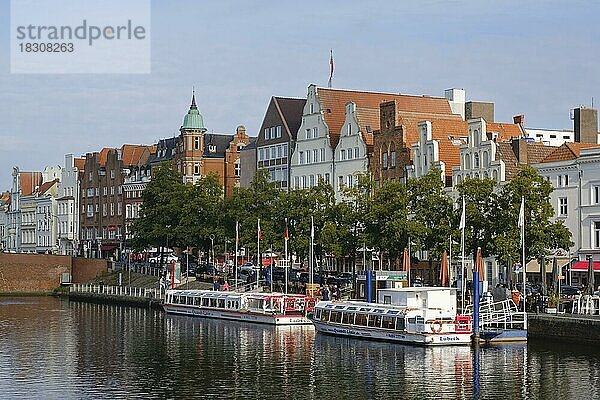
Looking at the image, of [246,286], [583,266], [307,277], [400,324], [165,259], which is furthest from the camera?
[165,259]

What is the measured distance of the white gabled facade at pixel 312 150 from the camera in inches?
4889

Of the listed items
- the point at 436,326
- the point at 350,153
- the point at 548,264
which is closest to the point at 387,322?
the point at 436,326

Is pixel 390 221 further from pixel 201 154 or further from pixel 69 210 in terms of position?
pixel 69 210

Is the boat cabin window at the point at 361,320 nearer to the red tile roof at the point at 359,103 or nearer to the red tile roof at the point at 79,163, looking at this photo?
the red tile roof at the point at 359,103

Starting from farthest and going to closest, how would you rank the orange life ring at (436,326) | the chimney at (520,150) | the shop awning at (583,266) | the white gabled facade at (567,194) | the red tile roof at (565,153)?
the chimney at (520,150) < the red tile roof at (565,153) < the white gabled facade at (567,194) < the shop awning at (583,266) < the orange life ring at (436,326)

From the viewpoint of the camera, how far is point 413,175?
10944 centimetres

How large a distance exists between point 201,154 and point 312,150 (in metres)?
38.0

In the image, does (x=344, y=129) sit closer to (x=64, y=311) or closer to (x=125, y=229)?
(x=64, y=311)

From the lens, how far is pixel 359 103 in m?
127

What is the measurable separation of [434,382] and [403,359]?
Answer: 881 cm

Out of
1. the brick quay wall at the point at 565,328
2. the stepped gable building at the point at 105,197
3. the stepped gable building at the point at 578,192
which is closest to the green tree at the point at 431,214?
the stepped gable building at the point at 578,192

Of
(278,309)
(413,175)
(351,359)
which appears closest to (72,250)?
(413,175)

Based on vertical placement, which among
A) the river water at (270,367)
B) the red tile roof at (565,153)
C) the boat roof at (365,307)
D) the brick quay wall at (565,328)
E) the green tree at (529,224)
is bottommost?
the river water at (270,367)

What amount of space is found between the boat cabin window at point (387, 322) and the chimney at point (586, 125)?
4261 centimetres
